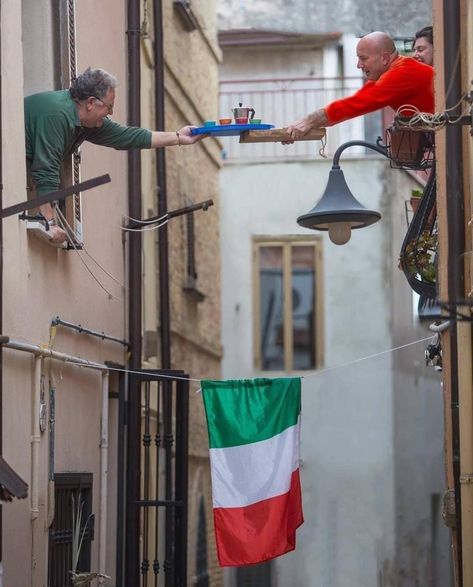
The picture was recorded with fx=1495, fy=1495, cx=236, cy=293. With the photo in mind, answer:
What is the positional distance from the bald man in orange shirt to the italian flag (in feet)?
7.30

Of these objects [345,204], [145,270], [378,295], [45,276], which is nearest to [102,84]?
[45,276]

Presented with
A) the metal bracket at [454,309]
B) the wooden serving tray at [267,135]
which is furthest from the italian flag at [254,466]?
the metal bracket at [454,309]

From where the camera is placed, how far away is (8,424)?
32.0 feet

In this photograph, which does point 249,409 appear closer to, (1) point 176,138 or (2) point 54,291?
(2) point 54,291

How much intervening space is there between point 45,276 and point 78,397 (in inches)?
59.6

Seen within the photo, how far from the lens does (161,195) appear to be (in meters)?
16.8

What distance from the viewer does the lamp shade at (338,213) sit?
1177cm

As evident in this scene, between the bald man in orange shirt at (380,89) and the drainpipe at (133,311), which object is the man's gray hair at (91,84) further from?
the drainpipe at (133,311)

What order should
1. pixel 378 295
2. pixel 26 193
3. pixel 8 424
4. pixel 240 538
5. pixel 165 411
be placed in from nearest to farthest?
pixel 8 424 → pixel 26 193 → pixel 240 538 → pixel 165 411 → pixel 378 295

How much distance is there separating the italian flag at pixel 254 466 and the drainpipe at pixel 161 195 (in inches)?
183

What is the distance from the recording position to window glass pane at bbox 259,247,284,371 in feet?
78.7

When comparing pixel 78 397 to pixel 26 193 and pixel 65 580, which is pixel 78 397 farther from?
pixel 26 193

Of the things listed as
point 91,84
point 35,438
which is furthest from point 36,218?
point 35,438

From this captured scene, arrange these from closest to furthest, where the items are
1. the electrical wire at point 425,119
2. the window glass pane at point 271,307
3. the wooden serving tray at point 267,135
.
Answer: the electrical wire at point 425,119 → the wooden serving tray at point 267,135 → the window glass pane at point 271,307
